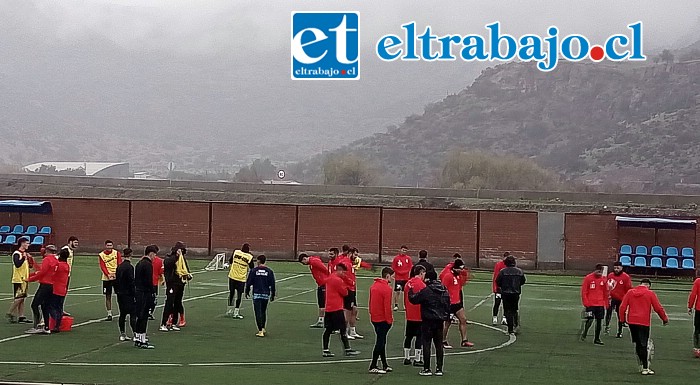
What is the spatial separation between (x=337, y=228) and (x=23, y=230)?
16436 millimetres

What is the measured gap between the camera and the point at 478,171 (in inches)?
3974

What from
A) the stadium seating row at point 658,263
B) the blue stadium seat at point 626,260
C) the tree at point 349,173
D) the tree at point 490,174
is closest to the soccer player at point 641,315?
the stadium seating row at point 658,263

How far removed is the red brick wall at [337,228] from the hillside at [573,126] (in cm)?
6030

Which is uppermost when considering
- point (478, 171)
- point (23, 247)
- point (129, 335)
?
point (478, 171)

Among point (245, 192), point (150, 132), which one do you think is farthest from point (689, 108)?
point (150, 132)

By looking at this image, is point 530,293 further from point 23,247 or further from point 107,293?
point 23,247

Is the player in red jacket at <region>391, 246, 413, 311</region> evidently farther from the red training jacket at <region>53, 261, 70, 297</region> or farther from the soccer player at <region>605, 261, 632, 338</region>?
the red training jacket at <region>53, 261, 70, 297</region>

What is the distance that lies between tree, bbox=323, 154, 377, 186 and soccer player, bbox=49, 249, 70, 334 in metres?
80.2

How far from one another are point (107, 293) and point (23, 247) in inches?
99.8

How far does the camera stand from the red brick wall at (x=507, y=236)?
49.2 m

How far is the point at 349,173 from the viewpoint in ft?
342

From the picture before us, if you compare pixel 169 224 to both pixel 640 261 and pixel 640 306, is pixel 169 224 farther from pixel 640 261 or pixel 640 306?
pixel 640 306

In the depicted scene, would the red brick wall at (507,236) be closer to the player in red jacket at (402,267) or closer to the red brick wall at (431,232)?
the red brick wall at (431,232)

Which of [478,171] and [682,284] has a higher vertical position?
[478,171]
